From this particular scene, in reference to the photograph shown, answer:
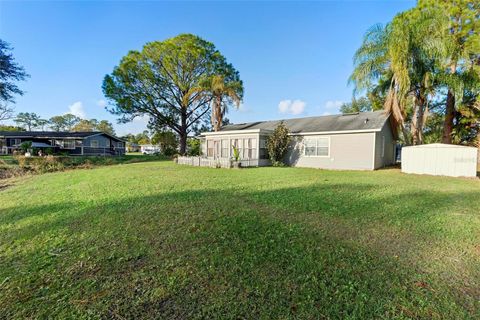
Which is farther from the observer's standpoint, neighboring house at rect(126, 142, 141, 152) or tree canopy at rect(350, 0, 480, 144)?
neighboring house at rect(126, 142, 141, 152)

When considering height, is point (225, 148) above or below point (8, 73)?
below

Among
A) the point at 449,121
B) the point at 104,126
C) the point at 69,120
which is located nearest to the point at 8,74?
the point at 449,121

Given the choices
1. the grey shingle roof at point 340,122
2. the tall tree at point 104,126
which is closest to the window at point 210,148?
the grey shingle roof at point 340,122

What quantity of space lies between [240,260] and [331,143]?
13.3 metres

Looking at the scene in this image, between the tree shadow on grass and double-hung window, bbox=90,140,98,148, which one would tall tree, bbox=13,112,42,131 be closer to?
double-hung window, bbox=90,140,98,148

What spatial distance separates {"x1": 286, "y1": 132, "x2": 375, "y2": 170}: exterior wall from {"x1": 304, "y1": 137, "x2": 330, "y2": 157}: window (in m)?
0.20

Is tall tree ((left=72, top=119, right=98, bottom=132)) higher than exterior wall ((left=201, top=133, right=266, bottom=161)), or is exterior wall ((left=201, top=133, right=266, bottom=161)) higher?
tall tree ((left=72, top=119, right=98, bottom=132))

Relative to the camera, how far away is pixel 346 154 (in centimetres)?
1420

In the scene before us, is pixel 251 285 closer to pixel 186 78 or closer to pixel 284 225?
pixel 284 225

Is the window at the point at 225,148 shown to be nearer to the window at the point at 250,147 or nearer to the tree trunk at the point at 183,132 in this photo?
the window at the point at 250,147

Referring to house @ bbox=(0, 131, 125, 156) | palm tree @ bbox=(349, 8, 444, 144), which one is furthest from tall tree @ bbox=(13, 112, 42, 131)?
palm tree @ bbox=(349, 8, 444, 144)

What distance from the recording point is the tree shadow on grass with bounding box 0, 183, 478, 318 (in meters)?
2.20

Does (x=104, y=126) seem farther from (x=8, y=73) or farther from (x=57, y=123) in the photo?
(x=8, y=73)

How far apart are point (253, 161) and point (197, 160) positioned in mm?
4050
